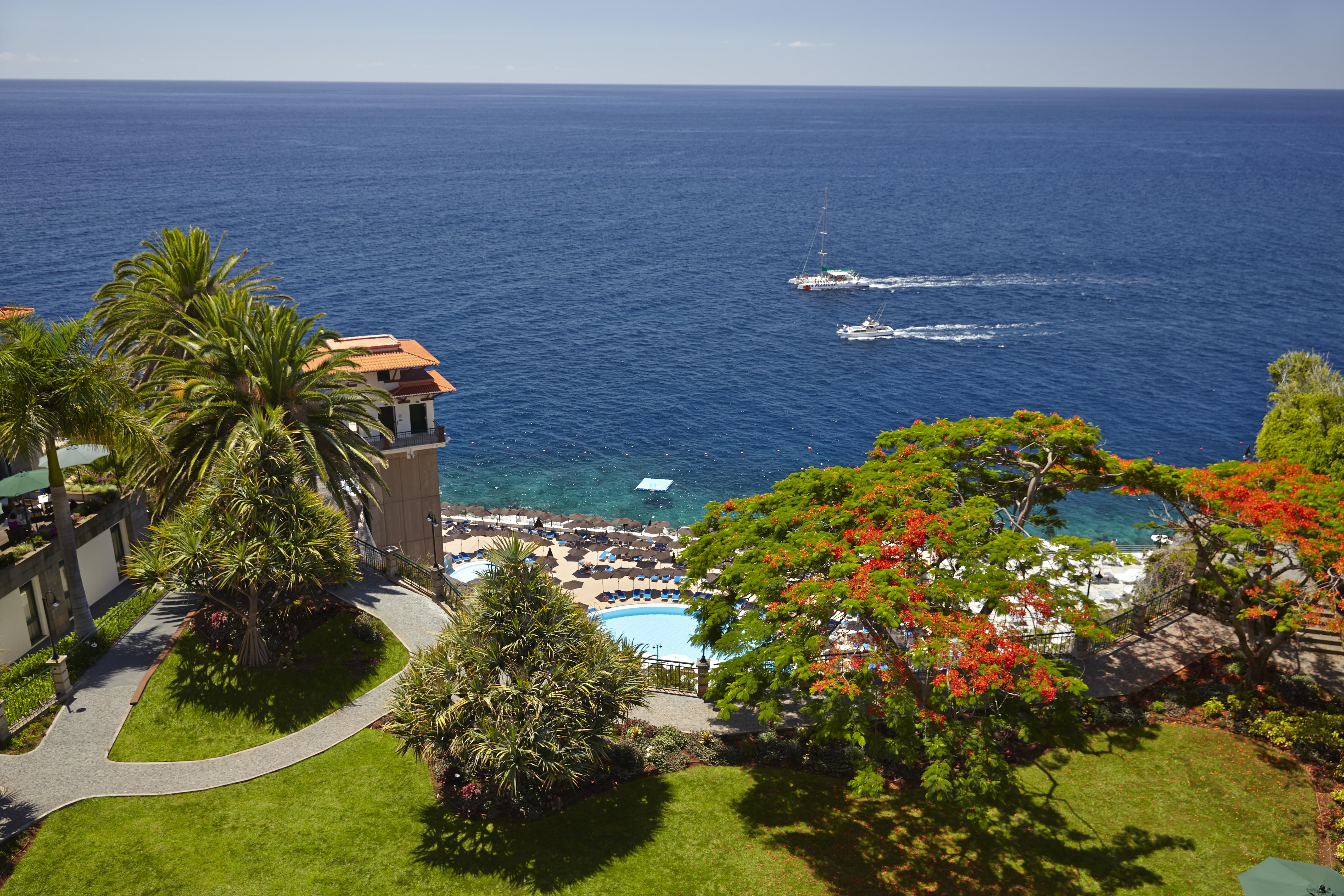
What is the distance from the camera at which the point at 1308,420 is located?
37406mm

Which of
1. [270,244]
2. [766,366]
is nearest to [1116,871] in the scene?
[766,366]

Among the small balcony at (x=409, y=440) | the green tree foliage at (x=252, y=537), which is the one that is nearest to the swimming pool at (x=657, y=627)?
the small balcony at (x=409, y=440)

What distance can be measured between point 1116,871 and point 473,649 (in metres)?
16.6

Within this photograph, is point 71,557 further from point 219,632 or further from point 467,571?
point 467,571

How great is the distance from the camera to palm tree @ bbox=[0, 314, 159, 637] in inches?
1015

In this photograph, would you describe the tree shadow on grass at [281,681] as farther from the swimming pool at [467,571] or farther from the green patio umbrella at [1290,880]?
the green patio umbrella at [1290,880]

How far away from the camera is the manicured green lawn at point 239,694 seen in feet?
81.8

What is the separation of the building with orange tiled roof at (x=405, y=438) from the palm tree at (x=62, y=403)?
11574mm

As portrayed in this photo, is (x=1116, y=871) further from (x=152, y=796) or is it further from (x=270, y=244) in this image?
(x=270, y=244)

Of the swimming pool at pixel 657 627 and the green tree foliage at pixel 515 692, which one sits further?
the swimming pool at pixel 657 627

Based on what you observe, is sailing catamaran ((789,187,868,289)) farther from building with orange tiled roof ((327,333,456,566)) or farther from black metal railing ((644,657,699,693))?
black metal railing ((644,657,699,693))

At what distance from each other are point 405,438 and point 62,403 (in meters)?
15.9

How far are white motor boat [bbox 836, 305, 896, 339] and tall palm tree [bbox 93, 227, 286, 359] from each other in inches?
2956

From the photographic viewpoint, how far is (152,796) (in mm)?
22797
